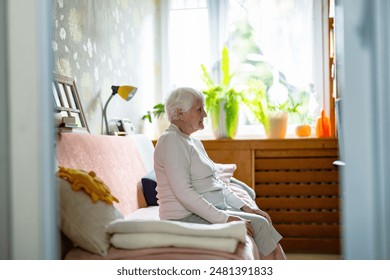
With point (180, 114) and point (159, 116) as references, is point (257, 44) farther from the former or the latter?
point (180, 114)

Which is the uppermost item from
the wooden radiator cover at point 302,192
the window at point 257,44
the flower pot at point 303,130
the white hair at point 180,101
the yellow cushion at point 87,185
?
the window at point 257,44

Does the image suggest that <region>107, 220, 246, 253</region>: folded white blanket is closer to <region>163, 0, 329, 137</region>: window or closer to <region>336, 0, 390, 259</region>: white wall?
<region>336, 0, 390, 259</region>: white wall

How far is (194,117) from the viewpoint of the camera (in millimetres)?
2230

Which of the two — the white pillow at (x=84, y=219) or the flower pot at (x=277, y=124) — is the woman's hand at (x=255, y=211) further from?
the flower pot at (x=277, y=124)

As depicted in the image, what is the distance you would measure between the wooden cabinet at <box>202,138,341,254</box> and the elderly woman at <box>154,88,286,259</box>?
1428 millimetres

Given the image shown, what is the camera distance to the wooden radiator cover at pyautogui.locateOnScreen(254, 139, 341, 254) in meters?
3.63

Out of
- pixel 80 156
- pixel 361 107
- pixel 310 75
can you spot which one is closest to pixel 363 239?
pixel 361 107

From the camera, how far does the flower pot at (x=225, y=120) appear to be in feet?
12.7

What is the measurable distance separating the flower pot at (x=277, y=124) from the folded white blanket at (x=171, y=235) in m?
2.48

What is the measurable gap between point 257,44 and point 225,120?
0.86 metres

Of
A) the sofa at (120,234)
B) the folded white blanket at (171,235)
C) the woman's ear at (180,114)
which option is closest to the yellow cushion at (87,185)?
the sofa at (120,234)

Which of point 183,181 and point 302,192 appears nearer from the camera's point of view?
point 183,181

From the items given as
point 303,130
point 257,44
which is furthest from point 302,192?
point 257,44

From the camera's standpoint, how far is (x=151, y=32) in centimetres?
429
